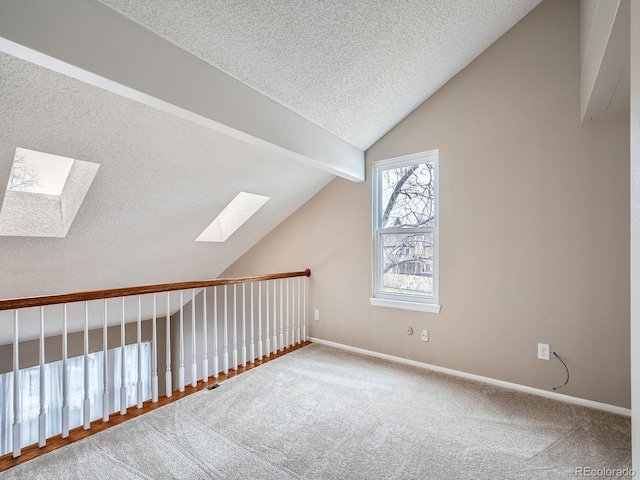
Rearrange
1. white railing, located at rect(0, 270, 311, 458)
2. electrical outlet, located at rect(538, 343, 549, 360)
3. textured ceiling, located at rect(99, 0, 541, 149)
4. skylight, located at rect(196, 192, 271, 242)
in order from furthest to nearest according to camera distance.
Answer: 1. skylight, located at rect(196, 192, 271, 242)
2. electrical outlet, located at rect(538, 343, 549, 360)
3. white railing, located at rect(0, 270, 311, 458)
4. textured ceiling, located at rect(99, 0, 541, 149)

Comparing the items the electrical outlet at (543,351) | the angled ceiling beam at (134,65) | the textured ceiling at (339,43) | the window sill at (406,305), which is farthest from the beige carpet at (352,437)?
the textured ceiling at (339,43)

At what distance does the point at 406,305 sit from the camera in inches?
132

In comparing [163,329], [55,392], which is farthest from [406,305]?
[55,392]

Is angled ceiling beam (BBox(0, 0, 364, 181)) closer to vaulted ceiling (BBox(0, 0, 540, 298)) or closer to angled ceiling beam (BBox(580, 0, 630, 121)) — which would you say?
vaulted ceiling (BBox(0, 0, 540, 298))

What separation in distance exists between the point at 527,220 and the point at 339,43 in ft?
6.51

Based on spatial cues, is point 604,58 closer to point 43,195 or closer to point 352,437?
point 352,437

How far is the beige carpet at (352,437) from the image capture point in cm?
181

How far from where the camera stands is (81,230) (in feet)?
8.89

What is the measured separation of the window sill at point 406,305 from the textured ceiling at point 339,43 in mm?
1693

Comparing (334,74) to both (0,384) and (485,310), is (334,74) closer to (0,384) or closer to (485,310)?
(485,310)

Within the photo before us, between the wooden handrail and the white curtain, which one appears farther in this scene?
the white curtain

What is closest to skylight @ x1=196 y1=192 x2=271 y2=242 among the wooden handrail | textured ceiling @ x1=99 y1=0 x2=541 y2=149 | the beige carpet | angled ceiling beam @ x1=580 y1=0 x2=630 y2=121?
the wooden handrail

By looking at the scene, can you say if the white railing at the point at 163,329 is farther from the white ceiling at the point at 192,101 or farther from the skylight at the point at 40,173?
the skylight at the point at 40,173

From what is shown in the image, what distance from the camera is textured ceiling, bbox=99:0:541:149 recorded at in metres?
1.74
